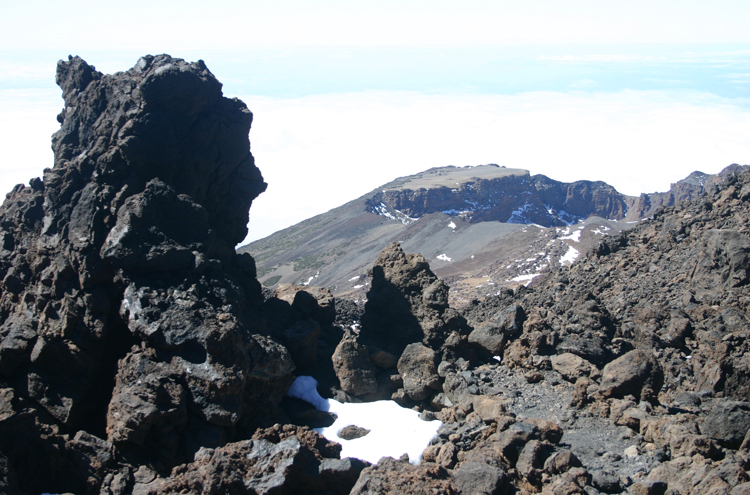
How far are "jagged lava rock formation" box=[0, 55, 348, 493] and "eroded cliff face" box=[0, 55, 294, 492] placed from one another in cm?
4

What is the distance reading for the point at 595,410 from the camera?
43.1ft

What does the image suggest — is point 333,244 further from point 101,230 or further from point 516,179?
point 101,230

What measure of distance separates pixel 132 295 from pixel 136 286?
0.88ft

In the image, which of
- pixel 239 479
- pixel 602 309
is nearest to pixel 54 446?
pixel 239 479

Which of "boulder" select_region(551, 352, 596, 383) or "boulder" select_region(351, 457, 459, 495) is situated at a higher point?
"boulder" select_region(351, 457, 459, 495)

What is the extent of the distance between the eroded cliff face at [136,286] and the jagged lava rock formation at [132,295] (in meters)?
0.04

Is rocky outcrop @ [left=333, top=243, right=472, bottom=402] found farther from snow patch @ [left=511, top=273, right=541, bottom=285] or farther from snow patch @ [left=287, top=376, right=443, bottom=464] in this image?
snow patch @ [left=511, top=273, right=541, bottom=285]

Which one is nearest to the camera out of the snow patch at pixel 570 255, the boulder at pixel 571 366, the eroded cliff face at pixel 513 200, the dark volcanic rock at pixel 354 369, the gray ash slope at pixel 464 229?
the boulder at pixel 571 366

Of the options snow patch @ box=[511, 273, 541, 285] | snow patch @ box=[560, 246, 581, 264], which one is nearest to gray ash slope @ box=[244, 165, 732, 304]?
snow patch @ box=[511, 273, 541, 285]

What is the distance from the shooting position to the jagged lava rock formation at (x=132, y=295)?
38.4ft

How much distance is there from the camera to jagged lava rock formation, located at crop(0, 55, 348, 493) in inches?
461

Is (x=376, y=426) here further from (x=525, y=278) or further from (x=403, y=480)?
(x=525, y=278)

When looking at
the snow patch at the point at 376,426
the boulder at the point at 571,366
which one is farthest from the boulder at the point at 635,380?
the snow patch at the point at 376,426

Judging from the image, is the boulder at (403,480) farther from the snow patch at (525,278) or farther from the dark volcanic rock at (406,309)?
the snow patch at (525,278)
